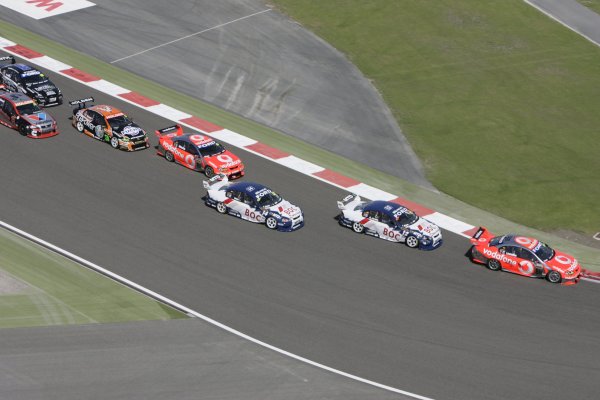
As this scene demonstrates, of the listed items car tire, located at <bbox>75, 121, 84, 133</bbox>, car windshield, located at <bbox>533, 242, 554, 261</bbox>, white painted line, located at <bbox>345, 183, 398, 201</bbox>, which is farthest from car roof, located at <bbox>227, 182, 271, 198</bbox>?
car windshield, located at <bbox>533, 242, 554, 261</bbox>

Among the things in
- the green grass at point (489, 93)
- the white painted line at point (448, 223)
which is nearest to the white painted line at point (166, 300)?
the white painted line at point (448, 223)

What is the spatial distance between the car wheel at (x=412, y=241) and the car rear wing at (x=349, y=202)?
3.23 m

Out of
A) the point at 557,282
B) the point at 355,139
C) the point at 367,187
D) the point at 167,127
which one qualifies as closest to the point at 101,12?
the point at 167,127

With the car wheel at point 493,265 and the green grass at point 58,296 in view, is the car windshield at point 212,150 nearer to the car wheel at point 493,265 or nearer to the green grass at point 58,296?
the green grass at point 58,296

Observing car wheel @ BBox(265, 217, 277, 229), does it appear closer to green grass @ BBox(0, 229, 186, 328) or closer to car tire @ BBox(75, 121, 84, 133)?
green grass @ BBox(0, 229, 186, 328)

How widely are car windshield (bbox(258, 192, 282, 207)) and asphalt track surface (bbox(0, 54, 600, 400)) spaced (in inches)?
43.6

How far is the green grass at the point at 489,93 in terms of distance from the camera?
167 ft

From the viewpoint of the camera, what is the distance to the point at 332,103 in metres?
58.2

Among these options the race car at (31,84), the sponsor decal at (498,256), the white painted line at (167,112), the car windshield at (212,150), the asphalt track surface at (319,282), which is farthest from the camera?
the white painted line at (167,112)

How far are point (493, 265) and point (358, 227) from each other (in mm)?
6388

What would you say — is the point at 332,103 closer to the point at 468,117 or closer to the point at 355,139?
the point at 355,139

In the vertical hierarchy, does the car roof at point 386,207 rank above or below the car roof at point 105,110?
below

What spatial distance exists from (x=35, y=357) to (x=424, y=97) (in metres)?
31.9

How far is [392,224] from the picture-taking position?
1751 inches
